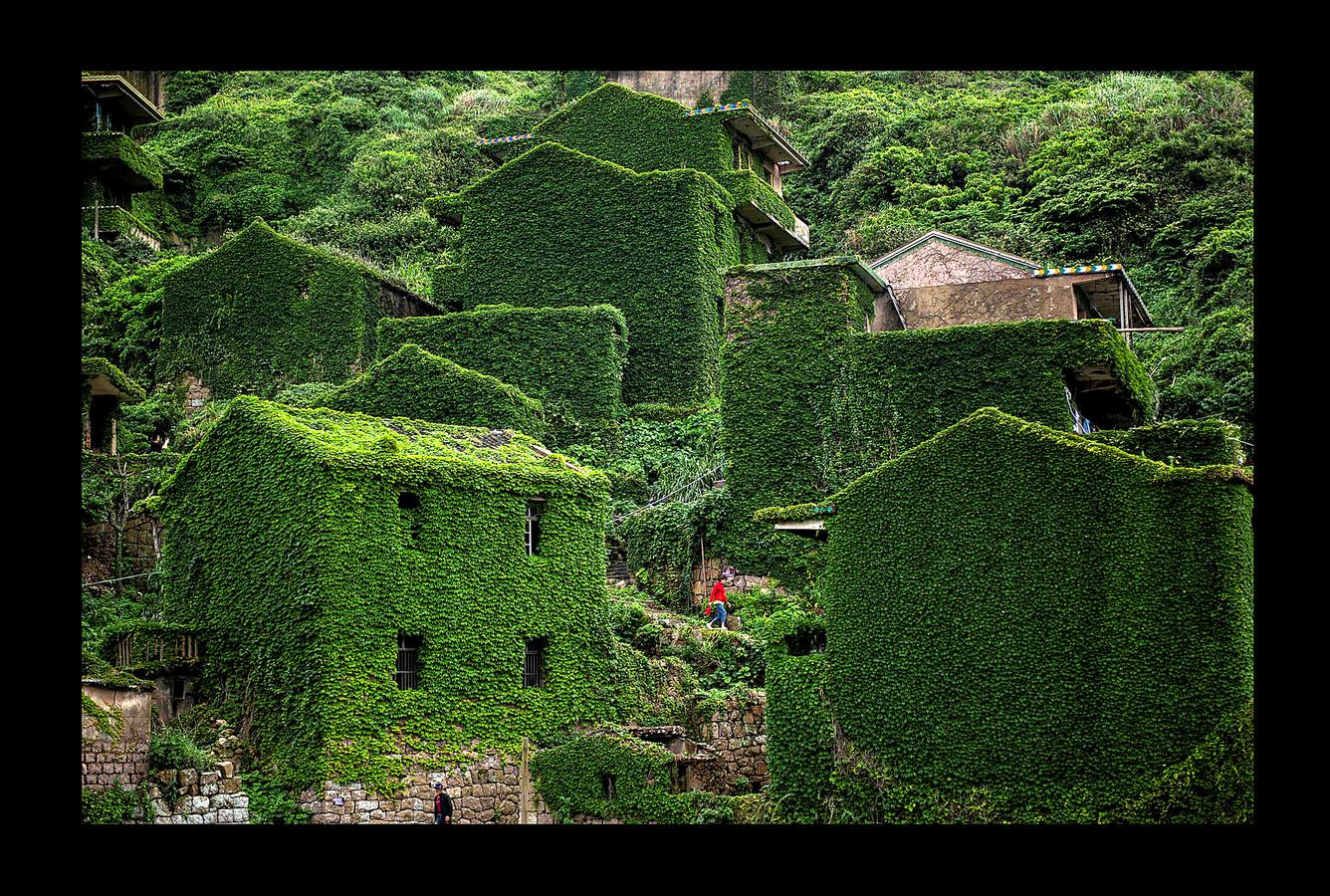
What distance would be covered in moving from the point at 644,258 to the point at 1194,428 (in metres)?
23.7

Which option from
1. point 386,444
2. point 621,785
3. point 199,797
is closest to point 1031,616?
point 621,785

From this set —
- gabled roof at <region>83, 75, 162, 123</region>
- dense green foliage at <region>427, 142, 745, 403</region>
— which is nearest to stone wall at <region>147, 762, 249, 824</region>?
dense green foliage at <region>427, 142, 745, 403</region>

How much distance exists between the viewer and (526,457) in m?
33.2

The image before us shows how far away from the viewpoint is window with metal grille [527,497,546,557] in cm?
3197

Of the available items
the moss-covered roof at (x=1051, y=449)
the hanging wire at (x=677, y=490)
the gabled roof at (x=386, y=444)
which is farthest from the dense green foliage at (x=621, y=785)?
the hanging wire at (x=677, y=490)

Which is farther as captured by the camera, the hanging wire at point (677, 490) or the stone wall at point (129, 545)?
Result: the hanging wire at point (677, 490)

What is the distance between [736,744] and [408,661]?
6378 millimetres

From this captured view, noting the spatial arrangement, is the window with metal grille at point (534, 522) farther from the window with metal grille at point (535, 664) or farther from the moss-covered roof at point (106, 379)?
the moss-covered roof at point (106, 379)

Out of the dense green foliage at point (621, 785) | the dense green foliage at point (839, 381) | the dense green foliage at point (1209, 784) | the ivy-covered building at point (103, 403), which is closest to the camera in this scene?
the dense green foliage at point (1209, 784)

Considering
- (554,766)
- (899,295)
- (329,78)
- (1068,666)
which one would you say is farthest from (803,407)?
(329,78)

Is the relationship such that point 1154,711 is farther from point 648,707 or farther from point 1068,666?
point 648,707

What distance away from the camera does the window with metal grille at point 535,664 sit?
31.3m

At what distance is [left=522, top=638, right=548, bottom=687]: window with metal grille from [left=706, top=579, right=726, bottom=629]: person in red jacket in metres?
4.21

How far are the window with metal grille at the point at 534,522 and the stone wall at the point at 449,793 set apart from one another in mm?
4186
